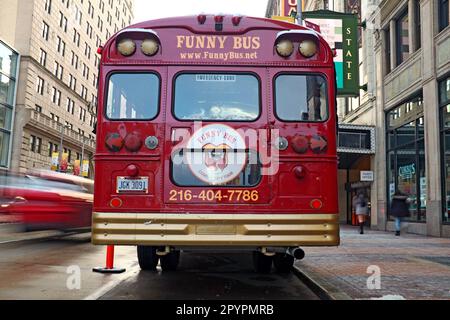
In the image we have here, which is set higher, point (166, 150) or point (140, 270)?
point (166, 150)

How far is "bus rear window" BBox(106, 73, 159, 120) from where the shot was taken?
227 inches

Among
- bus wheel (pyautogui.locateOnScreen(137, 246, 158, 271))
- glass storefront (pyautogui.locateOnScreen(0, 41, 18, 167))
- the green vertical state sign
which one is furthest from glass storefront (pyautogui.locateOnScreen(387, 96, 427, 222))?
glass storefront (pyautogui.locateOnScreen(0, 41, 18, 167))

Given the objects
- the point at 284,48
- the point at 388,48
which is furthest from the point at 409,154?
the point at 284,48

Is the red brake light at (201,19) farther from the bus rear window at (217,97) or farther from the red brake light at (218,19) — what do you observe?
the bus rear window at (217,97)

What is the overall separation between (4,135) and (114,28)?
126 feet

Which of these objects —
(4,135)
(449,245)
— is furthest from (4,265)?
(4,135)

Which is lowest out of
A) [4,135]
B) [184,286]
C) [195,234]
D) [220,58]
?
[184,286]

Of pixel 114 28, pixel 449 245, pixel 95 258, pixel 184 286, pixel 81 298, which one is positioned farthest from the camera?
pixel 114 28

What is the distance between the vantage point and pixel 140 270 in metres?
8.90

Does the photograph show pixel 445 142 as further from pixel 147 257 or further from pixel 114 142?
pixel 114 142

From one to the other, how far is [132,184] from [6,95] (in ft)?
130

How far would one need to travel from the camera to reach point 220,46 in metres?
5.88
